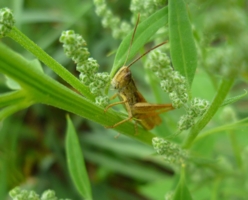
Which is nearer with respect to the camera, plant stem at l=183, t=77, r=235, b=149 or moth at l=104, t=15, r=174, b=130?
plant stem at l=183, t=77, r=235, b=149

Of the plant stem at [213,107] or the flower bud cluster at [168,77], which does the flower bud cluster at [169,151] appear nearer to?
the plant stem at [213,107]

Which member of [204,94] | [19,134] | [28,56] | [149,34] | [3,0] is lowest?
[149,34]

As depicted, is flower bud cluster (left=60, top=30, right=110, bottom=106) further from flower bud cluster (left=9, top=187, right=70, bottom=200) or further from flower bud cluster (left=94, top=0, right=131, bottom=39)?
flower bud cluster (left=94, top=0, right=131, bottom=39)

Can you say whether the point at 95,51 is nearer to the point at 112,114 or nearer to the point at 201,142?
the point at 201,142

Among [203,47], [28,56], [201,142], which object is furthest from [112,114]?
[28,56]

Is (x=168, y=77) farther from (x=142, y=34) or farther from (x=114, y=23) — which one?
(x=114, y=23)

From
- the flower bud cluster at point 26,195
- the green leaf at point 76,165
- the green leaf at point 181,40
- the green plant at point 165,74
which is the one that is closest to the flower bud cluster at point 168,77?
the green plant at point 165,74

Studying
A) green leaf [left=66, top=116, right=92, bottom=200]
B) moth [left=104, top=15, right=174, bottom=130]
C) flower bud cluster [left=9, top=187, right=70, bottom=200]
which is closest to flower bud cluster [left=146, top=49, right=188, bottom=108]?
moth [left=104, top=15, right=174, bottom=130]
